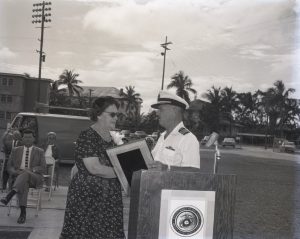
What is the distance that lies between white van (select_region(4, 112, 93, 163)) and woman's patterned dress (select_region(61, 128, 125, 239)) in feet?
33.7

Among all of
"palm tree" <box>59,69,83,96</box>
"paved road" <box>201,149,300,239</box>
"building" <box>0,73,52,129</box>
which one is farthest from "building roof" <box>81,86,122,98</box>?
"building" <box>0,73,52,129</box>

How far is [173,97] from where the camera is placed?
2705mm

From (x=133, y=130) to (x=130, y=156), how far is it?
35.7ft

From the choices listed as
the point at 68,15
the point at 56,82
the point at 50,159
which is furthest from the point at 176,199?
the point at 56,82

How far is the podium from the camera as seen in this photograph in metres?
2.08

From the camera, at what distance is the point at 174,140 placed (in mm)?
2684

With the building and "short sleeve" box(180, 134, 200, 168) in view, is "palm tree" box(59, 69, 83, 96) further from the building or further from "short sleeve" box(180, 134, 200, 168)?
"short sleeve" box(180, 134, 200, 168)

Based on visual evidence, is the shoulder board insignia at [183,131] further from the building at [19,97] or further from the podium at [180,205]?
the building at [19,97]

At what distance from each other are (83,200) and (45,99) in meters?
12.7

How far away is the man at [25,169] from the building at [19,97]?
13.0 feet

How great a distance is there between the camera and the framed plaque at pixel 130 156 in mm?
2523

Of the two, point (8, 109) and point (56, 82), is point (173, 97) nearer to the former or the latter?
point (8, 109)

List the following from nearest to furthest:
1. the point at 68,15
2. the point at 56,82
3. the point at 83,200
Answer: the point at 83,200
the point at 68,15
the point at 56,82

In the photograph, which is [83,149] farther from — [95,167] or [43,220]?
[43,220]
